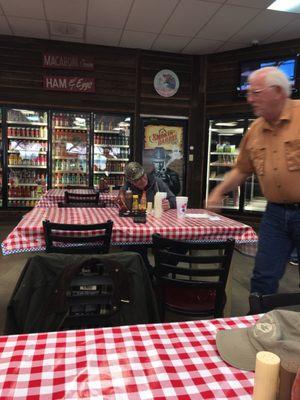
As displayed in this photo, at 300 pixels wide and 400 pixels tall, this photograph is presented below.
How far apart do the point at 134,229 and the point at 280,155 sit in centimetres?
114

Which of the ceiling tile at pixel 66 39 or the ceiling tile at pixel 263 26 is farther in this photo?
the ceiling tile at pixel 66 39

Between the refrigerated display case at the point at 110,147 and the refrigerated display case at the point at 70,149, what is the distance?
199 mm

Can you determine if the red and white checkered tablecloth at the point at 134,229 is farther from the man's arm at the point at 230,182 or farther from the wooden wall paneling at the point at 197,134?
the wooden wall paneling at the point at 197,134

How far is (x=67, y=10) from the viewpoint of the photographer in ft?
18.4

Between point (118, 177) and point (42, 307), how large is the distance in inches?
245

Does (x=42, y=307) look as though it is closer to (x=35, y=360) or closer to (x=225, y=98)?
(x=35, y=360)

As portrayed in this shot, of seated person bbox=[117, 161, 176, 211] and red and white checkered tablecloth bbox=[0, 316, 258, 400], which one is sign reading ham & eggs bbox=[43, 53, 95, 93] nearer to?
seated person bbox=[117, 161, 176, 211]

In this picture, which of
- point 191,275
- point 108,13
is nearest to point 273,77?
point 191,275

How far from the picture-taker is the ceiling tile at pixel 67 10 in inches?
210

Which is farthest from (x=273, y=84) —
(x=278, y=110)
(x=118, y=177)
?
(x=118, y=177)

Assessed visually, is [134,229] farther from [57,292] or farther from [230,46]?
[230,46]

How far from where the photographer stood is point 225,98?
7352 mm

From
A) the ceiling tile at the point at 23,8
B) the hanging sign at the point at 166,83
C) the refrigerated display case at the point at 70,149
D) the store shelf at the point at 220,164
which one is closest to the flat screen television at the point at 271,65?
the hanging sign at the point at 166,83

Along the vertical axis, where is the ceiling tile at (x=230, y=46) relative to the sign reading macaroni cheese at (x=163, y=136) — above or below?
above
